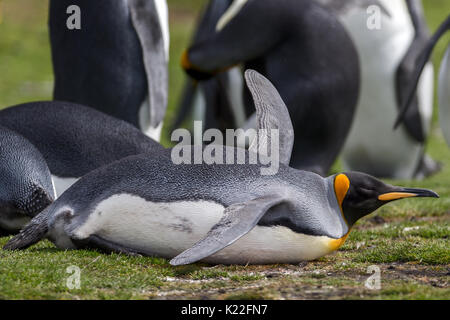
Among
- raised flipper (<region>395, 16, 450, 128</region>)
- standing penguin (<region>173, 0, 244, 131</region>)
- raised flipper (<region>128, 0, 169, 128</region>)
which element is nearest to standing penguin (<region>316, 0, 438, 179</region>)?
raised flipper (<region>395, 16, 450, 128</region>)

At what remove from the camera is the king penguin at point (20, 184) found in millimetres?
3678

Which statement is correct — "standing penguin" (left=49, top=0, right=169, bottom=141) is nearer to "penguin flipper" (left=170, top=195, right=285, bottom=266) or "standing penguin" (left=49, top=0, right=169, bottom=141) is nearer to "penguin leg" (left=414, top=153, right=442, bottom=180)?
"penguin flipper" (left=170, top=195, right=285, bottom=266)

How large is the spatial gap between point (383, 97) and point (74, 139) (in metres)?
3.63

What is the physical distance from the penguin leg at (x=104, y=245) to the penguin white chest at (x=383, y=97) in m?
3.95

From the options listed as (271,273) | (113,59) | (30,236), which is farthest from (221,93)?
(271,273)

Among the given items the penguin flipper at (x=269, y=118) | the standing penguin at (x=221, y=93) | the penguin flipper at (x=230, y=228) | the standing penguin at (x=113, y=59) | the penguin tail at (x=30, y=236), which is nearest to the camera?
the penguin flipper at (x=230, y=228)

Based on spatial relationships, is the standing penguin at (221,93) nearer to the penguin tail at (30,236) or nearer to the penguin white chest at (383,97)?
the penguin white chest at (383,97)

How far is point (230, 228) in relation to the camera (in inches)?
113

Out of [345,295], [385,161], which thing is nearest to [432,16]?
[385,161]

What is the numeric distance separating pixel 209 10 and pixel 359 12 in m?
1.21

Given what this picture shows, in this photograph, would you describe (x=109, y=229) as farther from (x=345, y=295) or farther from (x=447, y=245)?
(x=447, y=245)

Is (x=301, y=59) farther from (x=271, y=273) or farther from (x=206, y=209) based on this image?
(x=271, y=273)

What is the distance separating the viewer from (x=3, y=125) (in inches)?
159

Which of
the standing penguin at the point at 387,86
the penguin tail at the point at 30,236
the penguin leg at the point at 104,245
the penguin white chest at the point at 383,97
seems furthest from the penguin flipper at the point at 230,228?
the penguin white chest at the point at 383,97
